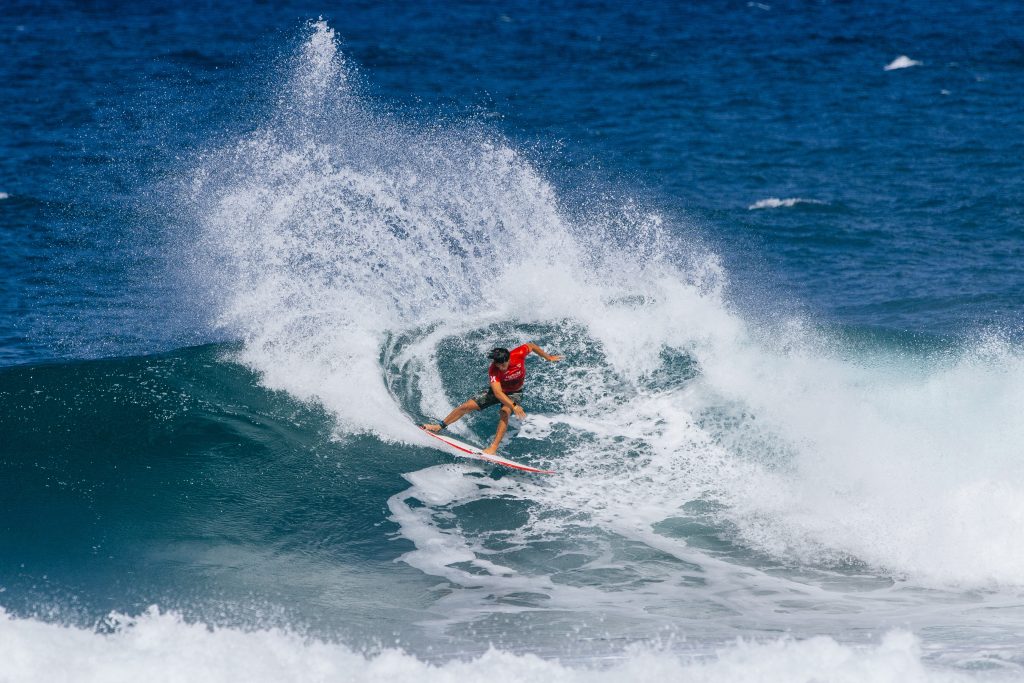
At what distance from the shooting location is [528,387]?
1903 cm

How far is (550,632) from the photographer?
13383 millimetres

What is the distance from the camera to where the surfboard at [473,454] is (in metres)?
16.5

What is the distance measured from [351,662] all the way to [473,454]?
4.83m

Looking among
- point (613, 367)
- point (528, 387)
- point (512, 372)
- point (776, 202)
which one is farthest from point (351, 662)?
point (776, 202)

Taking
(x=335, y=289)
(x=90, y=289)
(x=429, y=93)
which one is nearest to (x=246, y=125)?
(x=429, y=93)

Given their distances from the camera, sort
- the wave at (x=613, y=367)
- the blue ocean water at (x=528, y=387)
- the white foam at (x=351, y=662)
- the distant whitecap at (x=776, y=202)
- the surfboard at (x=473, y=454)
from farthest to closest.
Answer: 1. the distant whitecap at (x=776, y=202)
2. the surfboard at (x=473, y=454)
3. the wave at (x=613, y=367)
4. the blue ocean water at (x=528, y=387)
5. the white foam at (x=351, y=662)

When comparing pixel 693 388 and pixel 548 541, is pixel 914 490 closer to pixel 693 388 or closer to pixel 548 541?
pixel 693 388

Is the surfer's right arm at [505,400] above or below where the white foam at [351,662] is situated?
above

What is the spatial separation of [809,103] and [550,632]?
31.8 meters

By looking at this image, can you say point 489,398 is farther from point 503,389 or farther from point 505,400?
point 505,400

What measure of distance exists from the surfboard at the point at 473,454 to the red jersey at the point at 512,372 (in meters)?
1.11

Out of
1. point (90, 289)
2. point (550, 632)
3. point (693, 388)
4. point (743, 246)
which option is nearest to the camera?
point (550, 632)

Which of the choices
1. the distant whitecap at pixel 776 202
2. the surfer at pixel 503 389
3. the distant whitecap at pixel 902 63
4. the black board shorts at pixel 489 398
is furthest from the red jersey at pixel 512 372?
the distant whitecap at pixel 902 63

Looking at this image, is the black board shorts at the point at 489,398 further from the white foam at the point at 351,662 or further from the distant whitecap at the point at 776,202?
the distant whitecap at the point at 776,202
